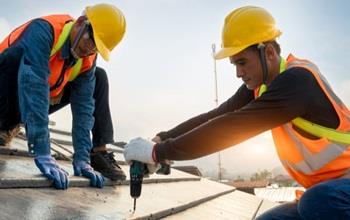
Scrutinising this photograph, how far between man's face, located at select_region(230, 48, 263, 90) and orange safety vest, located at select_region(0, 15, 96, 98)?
1521 millimetres

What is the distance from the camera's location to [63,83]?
3.41 m

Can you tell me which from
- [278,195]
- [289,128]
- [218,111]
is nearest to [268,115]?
[289,128]

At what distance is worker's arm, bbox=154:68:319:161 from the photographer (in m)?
1.89

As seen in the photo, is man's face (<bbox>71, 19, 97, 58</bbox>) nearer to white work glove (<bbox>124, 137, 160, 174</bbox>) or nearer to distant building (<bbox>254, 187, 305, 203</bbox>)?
white work glove (<bbox>124, 137, 160, 174</bbox>)

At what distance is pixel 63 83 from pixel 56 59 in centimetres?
25

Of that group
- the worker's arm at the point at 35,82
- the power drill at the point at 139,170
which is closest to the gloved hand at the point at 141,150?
the power drill at the point at 139,170

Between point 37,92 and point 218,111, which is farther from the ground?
point 37,92

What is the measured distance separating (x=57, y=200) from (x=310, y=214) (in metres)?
1.36

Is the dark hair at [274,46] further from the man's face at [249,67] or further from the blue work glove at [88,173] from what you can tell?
the blue work glove at [88,173]

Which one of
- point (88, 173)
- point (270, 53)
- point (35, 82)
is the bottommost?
point (88, 173)

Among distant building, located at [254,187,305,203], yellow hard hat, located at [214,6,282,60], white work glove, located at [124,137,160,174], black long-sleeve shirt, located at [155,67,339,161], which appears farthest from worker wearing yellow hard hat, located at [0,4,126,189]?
distant building, located at [254,187,305,203]

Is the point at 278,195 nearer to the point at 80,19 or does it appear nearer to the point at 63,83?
the point at 63,83

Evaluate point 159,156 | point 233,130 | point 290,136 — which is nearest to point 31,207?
point 159,156

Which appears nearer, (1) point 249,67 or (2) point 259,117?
(2) point 259,117
